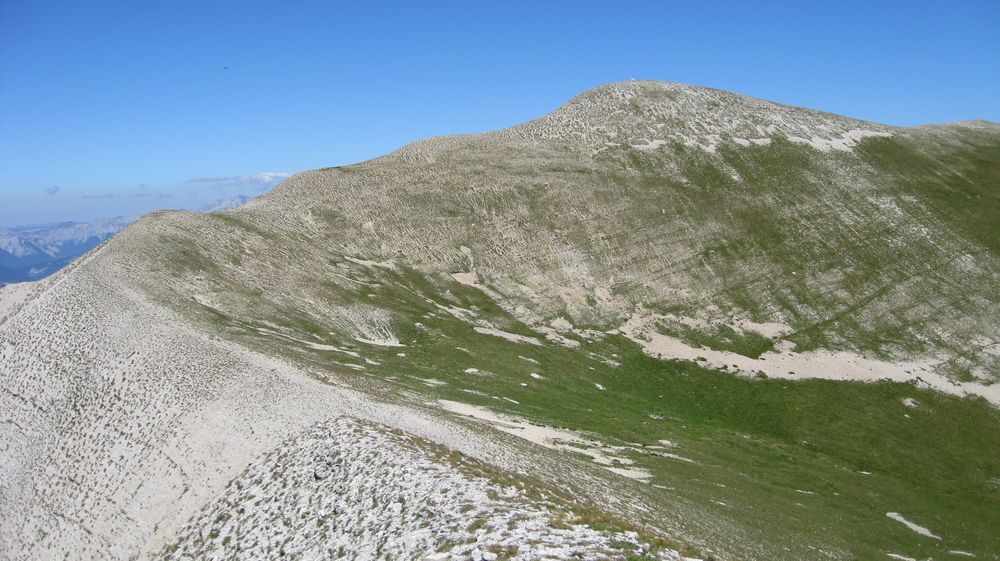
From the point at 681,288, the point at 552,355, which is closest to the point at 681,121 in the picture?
the point at 681,288

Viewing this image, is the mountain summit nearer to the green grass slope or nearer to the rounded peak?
the green grass slope

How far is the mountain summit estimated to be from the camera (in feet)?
101

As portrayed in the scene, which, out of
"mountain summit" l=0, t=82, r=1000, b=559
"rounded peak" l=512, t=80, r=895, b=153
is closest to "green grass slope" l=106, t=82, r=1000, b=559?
"mountain summit" l=0, t=82, r=1000, b=559

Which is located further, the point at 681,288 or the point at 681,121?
the point at 681,121

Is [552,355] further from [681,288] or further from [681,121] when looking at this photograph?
[681,121]

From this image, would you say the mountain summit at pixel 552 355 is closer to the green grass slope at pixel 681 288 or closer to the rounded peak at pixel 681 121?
the green grass slope at pixel 681 288

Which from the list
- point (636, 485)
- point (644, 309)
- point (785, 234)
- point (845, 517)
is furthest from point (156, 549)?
point (785, 234)

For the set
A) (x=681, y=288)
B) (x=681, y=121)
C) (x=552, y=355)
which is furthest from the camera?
(x=681, y=121)

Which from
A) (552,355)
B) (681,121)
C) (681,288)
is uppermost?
(681,121)

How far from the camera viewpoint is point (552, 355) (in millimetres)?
74438

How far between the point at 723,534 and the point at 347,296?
5198cm

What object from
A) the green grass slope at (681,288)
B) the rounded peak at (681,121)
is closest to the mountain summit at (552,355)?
the green grass slope at (681,288)

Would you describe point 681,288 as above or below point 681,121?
below

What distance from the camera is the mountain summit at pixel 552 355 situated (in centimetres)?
3077
